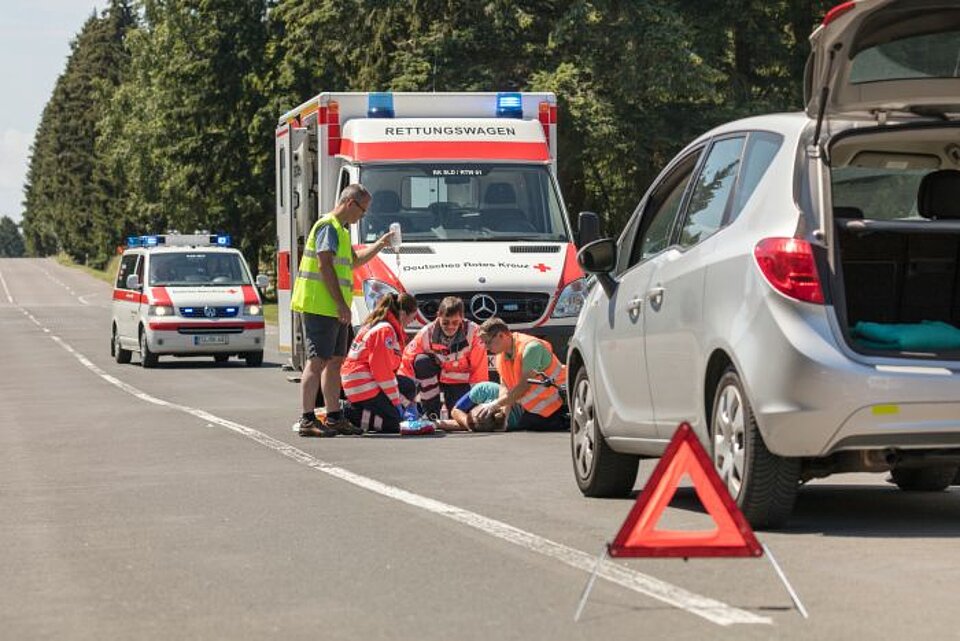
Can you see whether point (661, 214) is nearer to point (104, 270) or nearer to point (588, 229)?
point (588, 229)

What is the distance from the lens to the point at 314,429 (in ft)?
52.1

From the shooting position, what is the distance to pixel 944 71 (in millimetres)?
9227

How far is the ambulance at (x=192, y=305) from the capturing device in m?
29.8

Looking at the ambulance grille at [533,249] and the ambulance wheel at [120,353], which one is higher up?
the ambulance grille at [533,249]

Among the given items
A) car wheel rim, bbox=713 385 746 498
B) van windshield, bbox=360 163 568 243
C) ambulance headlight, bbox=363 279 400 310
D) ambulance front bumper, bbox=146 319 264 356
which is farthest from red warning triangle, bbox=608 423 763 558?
ambulance front bumper, bbox=146 319 264 356

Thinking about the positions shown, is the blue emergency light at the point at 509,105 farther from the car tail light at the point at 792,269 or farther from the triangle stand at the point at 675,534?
the triangle stand at the point at 675,534

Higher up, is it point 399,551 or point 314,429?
point 399,551

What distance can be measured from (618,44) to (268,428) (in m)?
28.4

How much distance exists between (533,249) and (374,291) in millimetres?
1629

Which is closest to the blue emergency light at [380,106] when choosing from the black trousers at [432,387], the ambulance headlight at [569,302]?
the ambulance headlight at [569,302]

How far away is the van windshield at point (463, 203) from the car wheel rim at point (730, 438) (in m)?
9.83

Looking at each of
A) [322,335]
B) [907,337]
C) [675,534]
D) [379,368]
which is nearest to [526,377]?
[379,368]

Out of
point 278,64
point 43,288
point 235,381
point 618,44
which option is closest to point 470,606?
point 235,381

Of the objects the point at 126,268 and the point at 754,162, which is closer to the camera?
the point at 754,162
